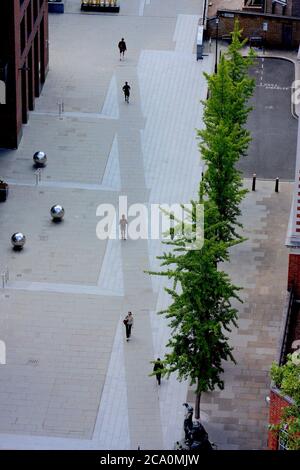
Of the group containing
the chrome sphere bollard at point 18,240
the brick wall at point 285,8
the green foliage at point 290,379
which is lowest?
the chrome sphere bollard at point 18,240

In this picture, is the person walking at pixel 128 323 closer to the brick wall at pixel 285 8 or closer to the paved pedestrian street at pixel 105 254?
the paved pedestrian street at pixel 105 254

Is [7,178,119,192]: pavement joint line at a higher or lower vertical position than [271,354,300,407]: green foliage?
lower

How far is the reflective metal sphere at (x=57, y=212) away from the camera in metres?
97.2

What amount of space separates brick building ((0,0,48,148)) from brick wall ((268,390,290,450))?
3808cm

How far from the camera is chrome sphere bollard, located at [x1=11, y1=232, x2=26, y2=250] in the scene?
9369cm

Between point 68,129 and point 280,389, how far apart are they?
42.4 metres

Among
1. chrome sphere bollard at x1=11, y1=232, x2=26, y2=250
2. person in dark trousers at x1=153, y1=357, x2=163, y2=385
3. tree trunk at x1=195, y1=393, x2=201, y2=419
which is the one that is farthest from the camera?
chrome sphere bollard at x1=11, y1=232, x2=26, y2=250

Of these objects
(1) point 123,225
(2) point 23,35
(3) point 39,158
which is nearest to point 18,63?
(2) point 23,35

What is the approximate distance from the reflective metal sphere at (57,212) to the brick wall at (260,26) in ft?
107

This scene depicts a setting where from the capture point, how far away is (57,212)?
97125 millimetres

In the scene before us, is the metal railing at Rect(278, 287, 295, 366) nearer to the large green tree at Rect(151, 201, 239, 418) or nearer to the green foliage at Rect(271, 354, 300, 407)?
the large green tree at Rect(151, 201, 239, 418)

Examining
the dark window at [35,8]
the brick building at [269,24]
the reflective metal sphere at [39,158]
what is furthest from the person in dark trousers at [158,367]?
the brick building at [269,24]

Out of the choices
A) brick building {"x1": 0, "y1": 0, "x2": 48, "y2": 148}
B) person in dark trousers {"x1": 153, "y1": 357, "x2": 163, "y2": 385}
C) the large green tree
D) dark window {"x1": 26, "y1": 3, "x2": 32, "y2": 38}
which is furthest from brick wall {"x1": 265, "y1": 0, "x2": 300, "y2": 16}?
the large green tree
